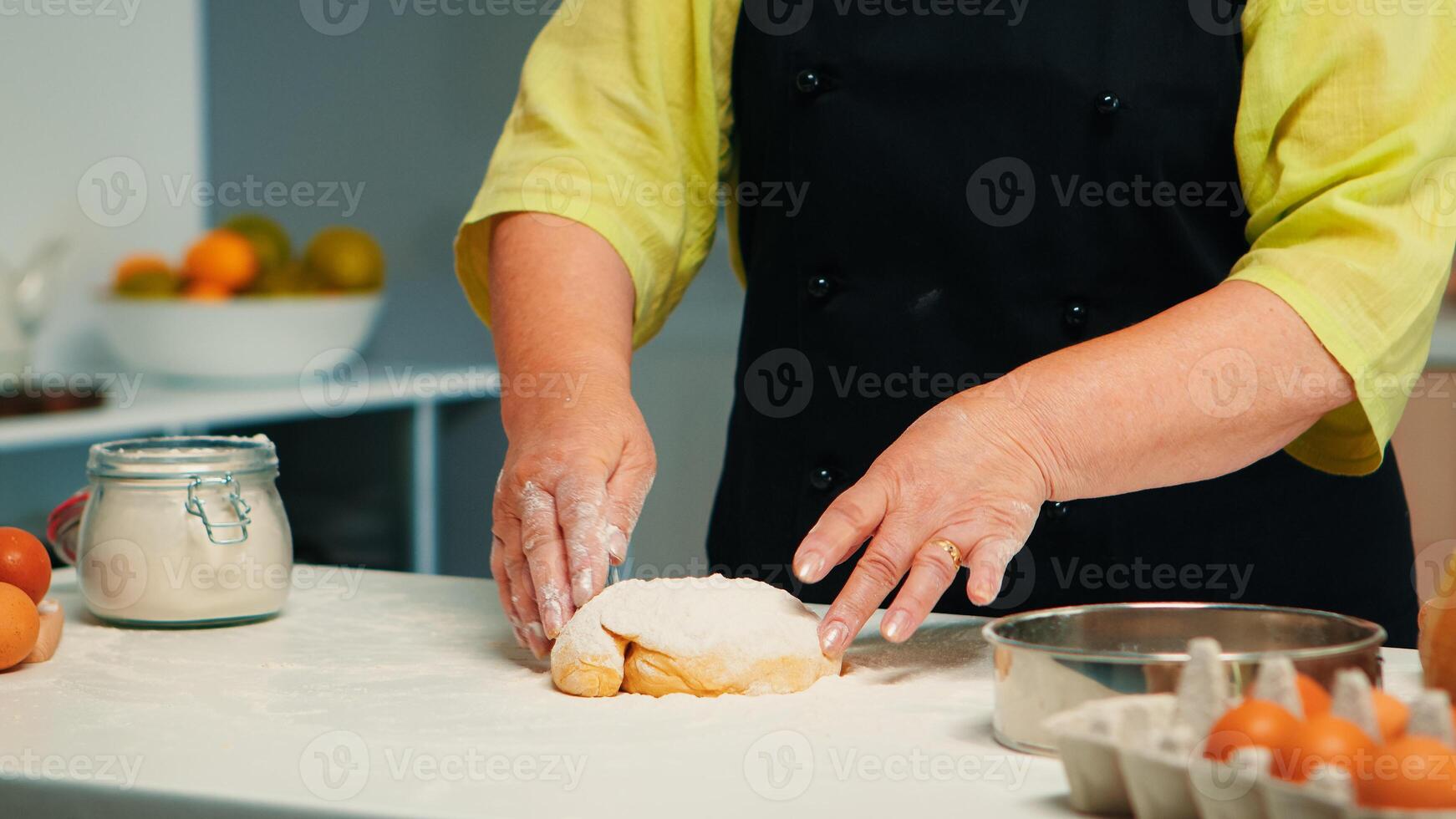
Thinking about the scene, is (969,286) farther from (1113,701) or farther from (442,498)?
(442,498)

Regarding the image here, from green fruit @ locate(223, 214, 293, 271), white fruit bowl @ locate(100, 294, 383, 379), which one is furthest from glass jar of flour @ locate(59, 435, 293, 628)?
green fruit @ locate(223, 214, 293, 271)

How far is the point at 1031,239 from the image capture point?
42.9 inches

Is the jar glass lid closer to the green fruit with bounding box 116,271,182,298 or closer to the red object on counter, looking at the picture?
the red object on counter

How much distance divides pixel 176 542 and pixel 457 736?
1.11ft

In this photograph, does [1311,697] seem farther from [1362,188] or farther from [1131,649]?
[1362,188]

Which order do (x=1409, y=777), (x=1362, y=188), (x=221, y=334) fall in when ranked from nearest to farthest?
(x=1409, y=777) → (x=1362, y=188) → (x=221, y=334)

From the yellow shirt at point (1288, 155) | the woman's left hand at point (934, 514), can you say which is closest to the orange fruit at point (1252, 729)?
the woman's left hand at point (934, 514)

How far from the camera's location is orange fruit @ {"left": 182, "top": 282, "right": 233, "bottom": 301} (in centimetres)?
219

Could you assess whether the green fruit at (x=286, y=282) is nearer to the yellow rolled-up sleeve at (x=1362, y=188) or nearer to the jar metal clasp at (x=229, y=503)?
the jar metal clasp at (x=229, y=503)

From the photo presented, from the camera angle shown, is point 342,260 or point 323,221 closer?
point 342,260

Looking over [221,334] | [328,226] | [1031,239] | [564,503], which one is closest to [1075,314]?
[1031,239]

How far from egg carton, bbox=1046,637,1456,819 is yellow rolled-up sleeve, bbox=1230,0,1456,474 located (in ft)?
1.25

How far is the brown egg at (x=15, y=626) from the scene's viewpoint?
794 mm

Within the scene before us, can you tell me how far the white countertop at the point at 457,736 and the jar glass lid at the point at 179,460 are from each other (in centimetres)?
10
